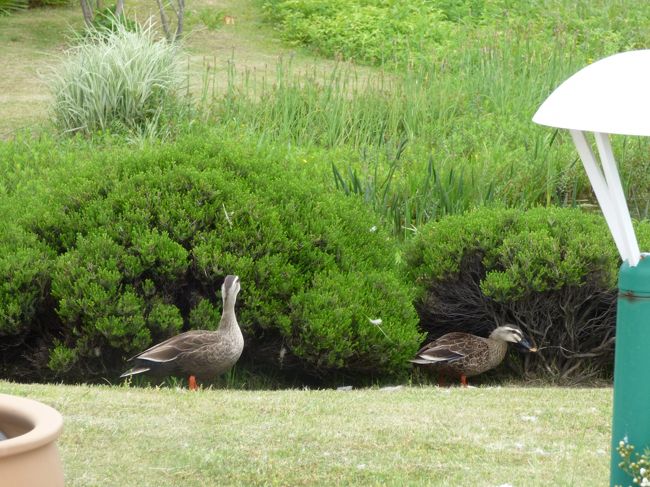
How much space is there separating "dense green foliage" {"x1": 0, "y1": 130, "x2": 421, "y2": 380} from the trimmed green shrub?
0.39 m

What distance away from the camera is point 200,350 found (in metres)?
6.03

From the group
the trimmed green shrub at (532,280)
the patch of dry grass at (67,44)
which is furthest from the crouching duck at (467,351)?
the patch of dry grass at (67,44)

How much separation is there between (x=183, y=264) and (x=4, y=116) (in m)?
7.27

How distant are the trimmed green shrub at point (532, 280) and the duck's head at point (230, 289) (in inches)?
62.7

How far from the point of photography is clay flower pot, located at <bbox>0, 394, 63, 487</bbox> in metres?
2.42

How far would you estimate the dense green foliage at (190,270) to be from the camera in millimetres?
6270

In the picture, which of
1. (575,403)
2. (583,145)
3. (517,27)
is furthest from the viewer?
(517,27)

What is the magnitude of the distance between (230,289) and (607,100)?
10.6 ft

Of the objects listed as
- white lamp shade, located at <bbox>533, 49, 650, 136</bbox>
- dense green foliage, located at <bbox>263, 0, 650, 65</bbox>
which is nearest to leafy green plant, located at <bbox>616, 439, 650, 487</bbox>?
Result: white lamp shade, located at <bbox>533, 49, 650, 136</bbox>

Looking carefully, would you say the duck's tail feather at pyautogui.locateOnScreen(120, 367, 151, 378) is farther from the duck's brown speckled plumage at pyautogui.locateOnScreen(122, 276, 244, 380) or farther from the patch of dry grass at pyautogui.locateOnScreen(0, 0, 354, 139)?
the patch of dry grass at pyautogui.locateOnScreen(0, 0, 354, 139)

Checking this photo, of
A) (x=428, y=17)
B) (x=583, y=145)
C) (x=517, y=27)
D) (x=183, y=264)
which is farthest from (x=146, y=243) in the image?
(x=428, y=17)

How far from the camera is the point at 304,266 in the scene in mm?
6668

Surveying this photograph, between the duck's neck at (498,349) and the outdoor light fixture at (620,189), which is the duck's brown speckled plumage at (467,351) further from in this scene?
the outdoor light fixture at (620,189)

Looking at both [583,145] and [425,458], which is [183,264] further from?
[583,145]
